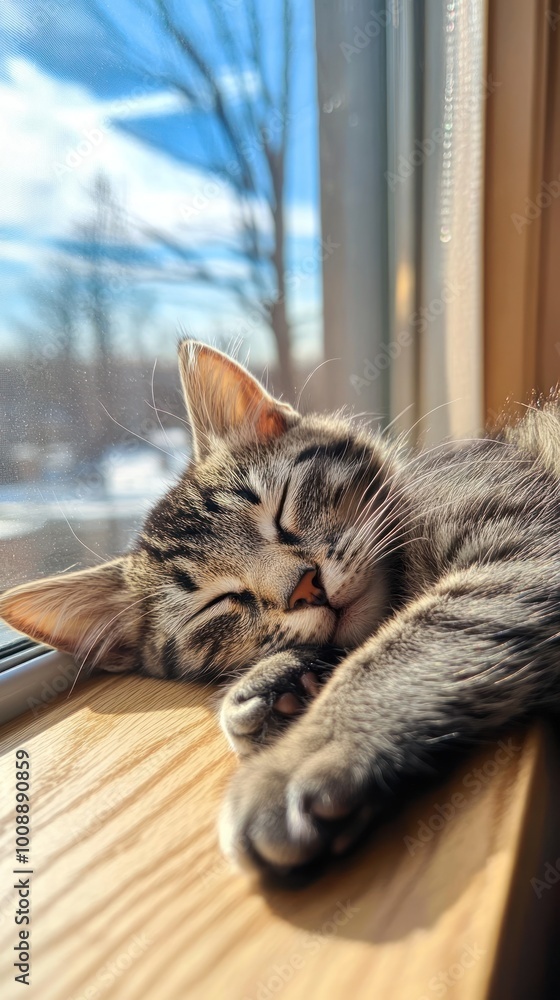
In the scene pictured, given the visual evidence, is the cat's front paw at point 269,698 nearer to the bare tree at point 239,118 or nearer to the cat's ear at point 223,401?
the cat's ear at point 223,401

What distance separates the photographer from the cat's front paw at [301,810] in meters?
0.45

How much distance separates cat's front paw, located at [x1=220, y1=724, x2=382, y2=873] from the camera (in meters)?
0.45

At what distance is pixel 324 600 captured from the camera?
80 cm

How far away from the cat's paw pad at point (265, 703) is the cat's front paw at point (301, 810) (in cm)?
11

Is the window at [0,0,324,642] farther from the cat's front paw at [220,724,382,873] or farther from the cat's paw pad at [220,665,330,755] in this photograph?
the cat's front paw at [220,724,382,873]

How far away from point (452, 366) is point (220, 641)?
1034 mm

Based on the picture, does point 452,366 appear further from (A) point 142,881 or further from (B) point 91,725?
(A) point 142,881

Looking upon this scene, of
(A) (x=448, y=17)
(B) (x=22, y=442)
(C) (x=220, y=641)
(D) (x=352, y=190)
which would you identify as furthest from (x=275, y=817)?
(A) (x=448, y=17)

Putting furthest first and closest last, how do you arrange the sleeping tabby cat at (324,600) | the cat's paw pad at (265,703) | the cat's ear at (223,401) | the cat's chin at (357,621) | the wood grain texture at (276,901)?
the cat's ear at (223,401), the cat's chin at (357,621), the cat's paw pad at (265,703), the sleeping tabby cat at (324,600), the wood grain texture at (276,901)

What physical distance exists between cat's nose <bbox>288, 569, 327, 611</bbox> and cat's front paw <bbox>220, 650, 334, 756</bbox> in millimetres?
95

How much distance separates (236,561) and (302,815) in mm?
451

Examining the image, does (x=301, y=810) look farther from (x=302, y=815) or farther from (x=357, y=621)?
(x=357, y=621)

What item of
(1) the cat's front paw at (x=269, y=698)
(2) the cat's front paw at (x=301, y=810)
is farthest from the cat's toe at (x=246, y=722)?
(2) the cat's front paw at (x=301, y=810)

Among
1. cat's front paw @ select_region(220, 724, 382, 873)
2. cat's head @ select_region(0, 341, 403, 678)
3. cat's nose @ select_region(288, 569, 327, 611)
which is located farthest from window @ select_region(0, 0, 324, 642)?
cat's front paw @ select_region(220, 724, 382, 873)
